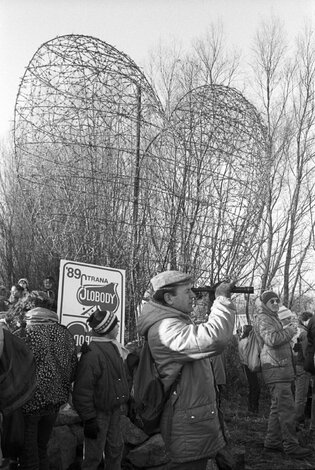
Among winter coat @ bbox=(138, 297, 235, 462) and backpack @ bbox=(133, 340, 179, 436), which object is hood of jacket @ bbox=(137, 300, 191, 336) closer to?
winter coat @ bbox=(138, 297, 235, 462)

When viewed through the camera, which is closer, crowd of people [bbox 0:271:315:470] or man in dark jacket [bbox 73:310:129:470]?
crowd of people [bbox 0:271:315:470]

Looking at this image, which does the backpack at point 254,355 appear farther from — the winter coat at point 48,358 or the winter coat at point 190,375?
the winter coat at point 190,375

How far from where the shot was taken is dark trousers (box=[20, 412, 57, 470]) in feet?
12.7

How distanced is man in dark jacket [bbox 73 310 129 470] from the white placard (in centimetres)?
62

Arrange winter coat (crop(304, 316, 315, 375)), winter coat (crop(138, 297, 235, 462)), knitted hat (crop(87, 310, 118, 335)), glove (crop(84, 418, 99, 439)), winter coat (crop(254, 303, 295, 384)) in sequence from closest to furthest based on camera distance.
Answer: winter coat (crop(138, 297, 235, 462)), glove (crop(84, 418, 99, 439)), knitted hat (crop(87, 310, 118, 335)), winter coat (crop(254, 303, 295, 384)), winter coat (crop(304, 316, 315, 375))

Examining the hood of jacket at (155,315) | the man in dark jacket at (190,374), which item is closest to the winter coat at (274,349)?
the man in dark jacket at (190,374)

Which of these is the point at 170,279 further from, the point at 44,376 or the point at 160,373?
the point at 44,376

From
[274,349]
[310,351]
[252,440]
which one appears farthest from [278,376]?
[310,351]

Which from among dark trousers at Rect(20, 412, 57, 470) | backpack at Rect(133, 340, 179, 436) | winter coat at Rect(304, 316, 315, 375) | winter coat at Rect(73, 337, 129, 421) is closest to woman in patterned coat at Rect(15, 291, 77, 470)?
dark trousers at Rect(20, 412, 57, 470)

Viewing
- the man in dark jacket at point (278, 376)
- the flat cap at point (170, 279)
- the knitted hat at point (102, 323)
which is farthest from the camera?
the man in dark jacket at point (278, 376)

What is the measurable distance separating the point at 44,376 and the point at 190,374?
1.57 metres

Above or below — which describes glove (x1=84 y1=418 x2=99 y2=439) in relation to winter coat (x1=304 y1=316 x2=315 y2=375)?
below

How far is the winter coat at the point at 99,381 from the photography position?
4.23 meters

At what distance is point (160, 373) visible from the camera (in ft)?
9.25
